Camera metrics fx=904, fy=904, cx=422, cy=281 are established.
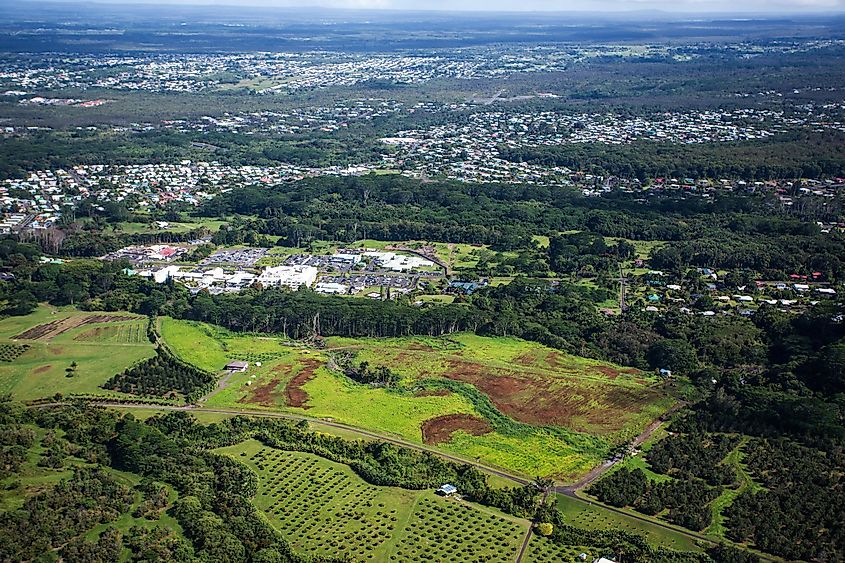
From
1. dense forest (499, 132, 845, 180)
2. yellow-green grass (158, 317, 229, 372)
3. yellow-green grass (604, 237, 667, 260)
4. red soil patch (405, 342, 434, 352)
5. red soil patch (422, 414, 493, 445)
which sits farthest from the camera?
dense forest (499, 132, 845, 180)

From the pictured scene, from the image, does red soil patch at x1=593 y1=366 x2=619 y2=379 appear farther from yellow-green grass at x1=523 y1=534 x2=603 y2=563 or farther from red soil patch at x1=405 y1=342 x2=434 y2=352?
yellow-green grass at x1=523 y1=534 x2=603 y2=563

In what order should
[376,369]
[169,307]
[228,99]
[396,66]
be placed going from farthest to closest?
[396,66]
[228,99]
[169,307]
[376,369]

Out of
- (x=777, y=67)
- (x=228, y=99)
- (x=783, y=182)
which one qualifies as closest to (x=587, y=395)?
(x=783, y=182)

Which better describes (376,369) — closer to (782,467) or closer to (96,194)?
(782,467)

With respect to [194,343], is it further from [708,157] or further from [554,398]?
[708,157]

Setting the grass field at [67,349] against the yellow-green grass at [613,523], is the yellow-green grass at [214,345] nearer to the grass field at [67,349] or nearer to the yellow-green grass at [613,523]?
the grass field at [67,349]

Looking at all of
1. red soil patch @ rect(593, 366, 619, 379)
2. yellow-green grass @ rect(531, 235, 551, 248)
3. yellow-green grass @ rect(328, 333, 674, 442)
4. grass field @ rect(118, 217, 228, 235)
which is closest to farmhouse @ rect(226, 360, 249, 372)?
yellow-green grass @ rect(328, 333, 674, 442)

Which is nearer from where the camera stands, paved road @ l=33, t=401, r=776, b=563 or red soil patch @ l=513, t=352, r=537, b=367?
paved road @ l=33, t=401, r=776, b=563

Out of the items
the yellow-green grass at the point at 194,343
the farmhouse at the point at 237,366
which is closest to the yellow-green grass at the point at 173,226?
the yellow-green grass at the point at 194,343
